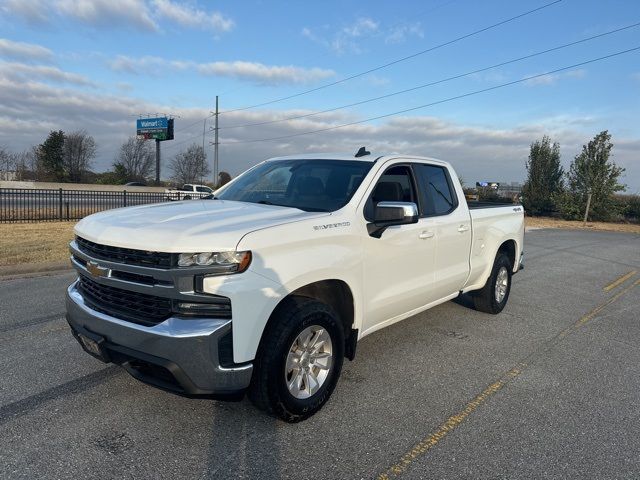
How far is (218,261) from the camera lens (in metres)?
2.83

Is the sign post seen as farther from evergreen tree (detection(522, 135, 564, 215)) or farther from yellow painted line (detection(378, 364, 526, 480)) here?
yellow painted line (detection(378, 364, 526, 480))

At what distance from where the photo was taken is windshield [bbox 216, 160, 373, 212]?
4.04 metres

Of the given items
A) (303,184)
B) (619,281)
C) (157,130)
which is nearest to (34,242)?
(303,184)

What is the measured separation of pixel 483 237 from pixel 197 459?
420cm

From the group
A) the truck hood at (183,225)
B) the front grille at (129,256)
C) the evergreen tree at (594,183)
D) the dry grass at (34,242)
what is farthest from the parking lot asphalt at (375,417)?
the evergreen tree at (594,183)

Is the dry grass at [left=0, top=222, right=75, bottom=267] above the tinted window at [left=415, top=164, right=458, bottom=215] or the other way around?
the other way around

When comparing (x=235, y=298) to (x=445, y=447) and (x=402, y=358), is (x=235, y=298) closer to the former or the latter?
(x=445, y=447)

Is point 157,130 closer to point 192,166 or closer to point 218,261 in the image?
point 192,166

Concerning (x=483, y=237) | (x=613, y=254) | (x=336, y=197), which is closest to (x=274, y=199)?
(x=336, y=197)

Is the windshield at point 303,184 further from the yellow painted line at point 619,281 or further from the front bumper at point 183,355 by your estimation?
the yellow painted line at point 619,281

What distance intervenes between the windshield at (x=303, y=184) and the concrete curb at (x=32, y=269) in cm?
511

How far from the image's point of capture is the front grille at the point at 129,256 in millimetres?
2854

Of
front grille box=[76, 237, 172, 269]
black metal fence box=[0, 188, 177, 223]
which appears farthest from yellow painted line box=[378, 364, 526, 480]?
black metal fence box=[0, 188, 177, 223]

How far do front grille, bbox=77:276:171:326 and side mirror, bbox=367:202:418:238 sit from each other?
1.71 meters
